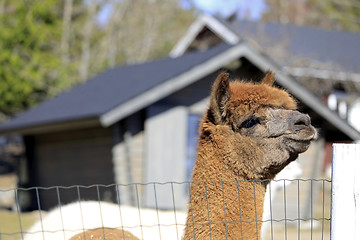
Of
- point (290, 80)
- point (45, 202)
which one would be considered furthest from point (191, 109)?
point (45, 202)

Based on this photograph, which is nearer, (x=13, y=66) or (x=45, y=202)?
(x=45, y=202)

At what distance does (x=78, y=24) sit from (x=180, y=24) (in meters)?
8.37

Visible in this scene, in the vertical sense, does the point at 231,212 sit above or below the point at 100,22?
below

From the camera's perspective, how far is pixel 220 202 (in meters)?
3.50

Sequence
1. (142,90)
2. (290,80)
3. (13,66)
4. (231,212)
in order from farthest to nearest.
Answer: (13,66), (290,80), (142,90), (231,212)

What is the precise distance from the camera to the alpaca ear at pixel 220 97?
11.6 feet

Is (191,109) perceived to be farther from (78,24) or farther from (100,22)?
(100,22)

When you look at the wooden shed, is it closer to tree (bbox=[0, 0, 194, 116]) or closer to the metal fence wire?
the metal fence wire

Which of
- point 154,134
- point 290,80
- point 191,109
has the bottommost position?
point 154,134

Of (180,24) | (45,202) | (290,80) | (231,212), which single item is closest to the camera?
(231,212)

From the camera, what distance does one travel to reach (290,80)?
1197 centimetres

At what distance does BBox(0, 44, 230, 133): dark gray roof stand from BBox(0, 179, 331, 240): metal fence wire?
1627mm

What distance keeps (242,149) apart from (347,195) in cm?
81

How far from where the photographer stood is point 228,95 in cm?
366
